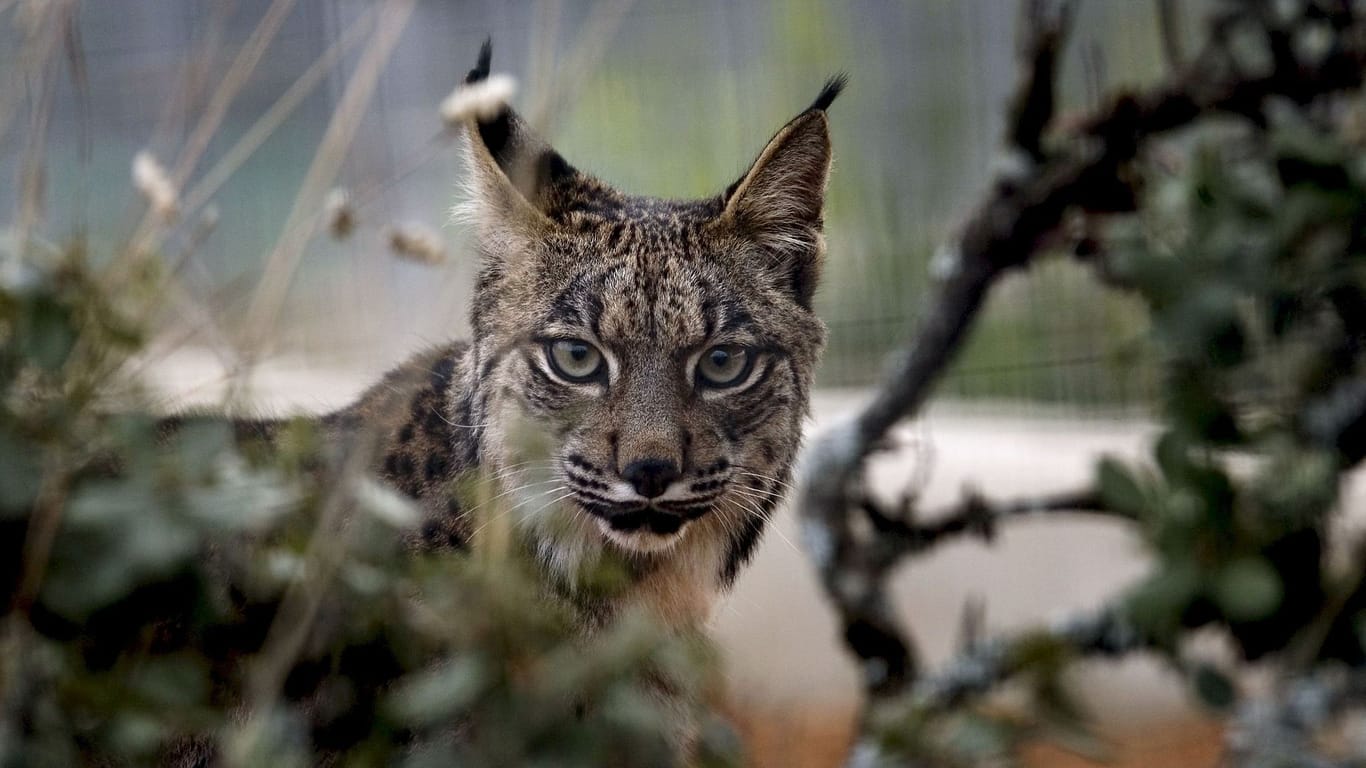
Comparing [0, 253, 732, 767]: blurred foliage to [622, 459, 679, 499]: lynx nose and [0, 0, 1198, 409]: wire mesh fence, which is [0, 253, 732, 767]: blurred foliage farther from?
[0, 0, 1198, 409]: wire mesh fence

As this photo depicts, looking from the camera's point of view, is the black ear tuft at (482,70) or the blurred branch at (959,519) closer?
the black ear tuft at (482,70)

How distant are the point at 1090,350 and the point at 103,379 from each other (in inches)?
148

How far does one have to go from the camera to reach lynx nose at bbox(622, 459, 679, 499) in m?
2.64

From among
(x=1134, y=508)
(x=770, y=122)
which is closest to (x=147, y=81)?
(x=770, y=122)

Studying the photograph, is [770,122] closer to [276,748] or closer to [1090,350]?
[1090,350]

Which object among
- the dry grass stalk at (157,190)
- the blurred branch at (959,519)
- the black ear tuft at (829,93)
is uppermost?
the black ear tuft at (829,93)

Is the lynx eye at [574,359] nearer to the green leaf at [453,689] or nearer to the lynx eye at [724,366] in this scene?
the lynx eye at [724,366]

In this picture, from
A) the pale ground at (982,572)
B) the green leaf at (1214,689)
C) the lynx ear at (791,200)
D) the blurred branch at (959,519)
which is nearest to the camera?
the green leaf at (1214,689)

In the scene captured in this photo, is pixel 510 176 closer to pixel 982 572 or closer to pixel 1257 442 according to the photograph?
pixel 1257 442

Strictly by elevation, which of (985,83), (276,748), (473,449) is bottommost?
(276,748)

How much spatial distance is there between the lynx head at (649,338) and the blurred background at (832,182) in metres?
1.25

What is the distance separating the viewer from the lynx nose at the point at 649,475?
2.64m

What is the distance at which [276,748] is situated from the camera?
1365mm

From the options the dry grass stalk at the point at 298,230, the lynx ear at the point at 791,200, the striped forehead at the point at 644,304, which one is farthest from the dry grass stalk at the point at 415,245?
the lynx ear at the point at 791,200
